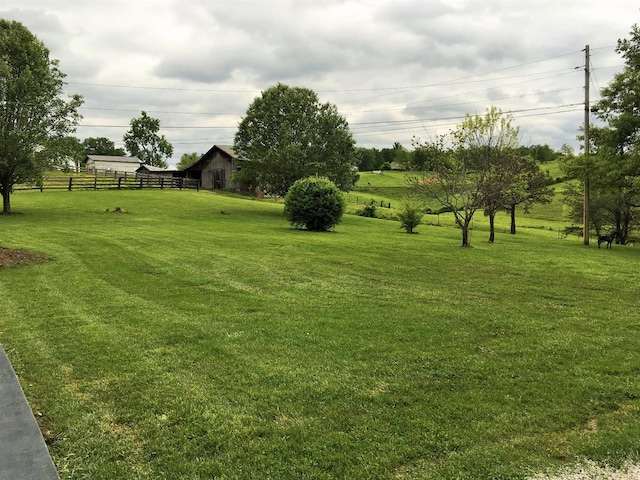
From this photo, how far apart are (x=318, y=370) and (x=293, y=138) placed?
1168 inches

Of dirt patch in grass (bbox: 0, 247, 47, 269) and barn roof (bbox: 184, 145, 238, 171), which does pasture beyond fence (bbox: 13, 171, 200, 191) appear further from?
dirt patch in grass (bbox: 0, 247, 47, 269)

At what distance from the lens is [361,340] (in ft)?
19.3

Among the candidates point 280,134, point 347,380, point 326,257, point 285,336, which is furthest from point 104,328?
point 280,134

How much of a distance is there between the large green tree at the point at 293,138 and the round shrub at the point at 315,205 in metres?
8.58

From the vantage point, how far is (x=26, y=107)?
2325 centimetres

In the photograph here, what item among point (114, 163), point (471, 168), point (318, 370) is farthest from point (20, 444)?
point (114, 163)

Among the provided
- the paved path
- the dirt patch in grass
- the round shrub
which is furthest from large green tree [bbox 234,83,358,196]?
the paved path

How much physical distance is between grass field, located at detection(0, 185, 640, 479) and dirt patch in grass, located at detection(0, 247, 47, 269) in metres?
0.83

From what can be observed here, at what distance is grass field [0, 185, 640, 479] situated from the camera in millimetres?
3305

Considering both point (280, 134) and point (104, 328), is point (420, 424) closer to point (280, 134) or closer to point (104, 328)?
point (104, 328)

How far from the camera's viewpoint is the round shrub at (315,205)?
23.8m

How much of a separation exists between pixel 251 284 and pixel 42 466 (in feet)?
21.5

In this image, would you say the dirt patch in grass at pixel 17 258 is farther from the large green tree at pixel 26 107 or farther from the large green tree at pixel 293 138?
the large green tree at pixel 293 138

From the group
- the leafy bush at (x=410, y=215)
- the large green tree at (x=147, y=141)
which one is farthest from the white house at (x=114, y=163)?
the leafy bush at (x=410, y=215)
